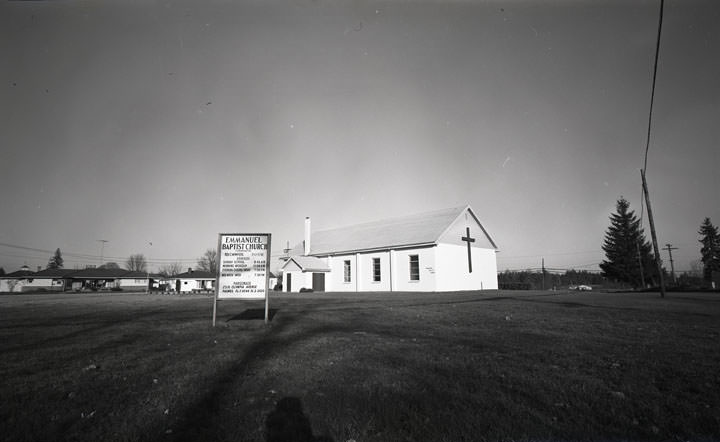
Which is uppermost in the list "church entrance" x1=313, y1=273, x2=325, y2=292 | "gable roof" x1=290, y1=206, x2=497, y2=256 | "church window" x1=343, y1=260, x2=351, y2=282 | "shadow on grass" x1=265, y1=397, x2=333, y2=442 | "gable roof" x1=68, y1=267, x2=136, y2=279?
"gable roof" x1=290, y1=206, x2=497, y2=256

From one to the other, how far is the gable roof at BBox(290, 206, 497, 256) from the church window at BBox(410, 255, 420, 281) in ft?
4.26

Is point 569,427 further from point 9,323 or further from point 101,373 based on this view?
point 9,323

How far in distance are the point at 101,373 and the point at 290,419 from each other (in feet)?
11.8

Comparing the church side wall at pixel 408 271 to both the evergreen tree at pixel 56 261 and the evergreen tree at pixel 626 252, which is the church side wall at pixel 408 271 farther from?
the evergreen tree at pixel 56 261

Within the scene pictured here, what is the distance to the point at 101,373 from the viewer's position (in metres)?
5.62

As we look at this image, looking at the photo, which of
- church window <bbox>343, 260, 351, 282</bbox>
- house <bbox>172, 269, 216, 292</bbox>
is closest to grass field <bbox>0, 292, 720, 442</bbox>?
church window <bbox>343, 260, 351, 282</bbox>

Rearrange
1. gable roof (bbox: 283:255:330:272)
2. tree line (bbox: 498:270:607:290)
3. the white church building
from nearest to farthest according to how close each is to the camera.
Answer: the white church building → gable roof (bbox: 283:255:330:272) → tree line (bbox: 498:270:607:290)

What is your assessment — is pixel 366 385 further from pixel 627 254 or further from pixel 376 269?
pixel 627 254

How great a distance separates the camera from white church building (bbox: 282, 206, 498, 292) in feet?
110

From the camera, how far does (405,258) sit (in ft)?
115

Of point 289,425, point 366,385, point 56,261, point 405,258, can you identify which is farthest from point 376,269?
point 56,261

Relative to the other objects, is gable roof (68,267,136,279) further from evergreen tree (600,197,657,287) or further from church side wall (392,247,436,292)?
evergreen tree (600,197,657,287)

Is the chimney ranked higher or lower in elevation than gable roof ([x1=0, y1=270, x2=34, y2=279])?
higher

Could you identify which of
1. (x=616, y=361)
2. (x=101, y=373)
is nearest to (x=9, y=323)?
(x=101, y=373)
